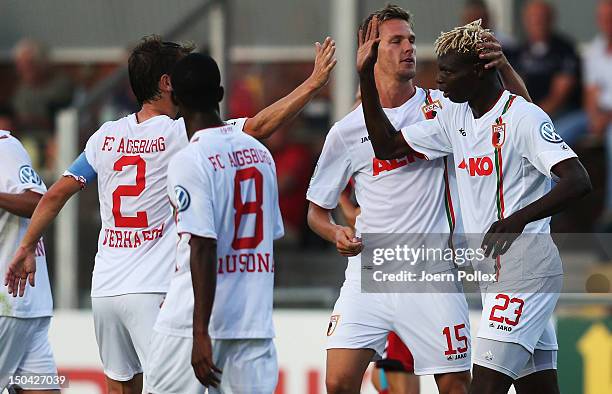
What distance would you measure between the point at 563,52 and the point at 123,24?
4675 mm

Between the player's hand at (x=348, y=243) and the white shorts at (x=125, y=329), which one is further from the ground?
the player's hand at (x=348, y=243)

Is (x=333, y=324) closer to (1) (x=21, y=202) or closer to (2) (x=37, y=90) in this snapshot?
(1) (x=21, y=202)

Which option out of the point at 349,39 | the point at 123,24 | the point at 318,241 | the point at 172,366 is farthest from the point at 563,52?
the point at 172,366

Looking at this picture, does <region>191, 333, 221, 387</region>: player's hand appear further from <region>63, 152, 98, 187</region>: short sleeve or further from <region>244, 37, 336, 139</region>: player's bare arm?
<region>63, 152, 98, 187</region>: short sleeve

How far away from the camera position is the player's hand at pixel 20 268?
7.05 m

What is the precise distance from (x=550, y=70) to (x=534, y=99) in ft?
1.02

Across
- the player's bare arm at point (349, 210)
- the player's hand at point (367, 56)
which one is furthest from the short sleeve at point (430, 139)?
the player's bare arm at point (349, 210)

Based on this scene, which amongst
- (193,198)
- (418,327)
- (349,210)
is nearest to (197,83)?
(193,198)

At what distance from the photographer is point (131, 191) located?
7.04m

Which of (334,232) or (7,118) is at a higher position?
(7,118)

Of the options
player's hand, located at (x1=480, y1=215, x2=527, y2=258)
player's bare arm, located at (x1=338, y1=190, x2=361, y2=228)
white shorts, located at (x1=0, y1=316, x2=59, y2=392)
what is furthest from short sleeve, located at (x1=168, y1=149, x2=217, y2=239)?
player's bare arm, located at (x1=338, y1=190, x2=361, y2=228)

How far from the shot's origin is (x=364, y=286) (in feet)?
24.3

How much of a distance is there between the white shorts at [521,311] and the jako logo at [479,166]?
0.59 metres

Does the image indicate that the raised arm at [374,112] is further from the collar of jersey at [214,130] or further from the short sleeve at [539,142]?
the collar of jersey at [214,130]
